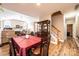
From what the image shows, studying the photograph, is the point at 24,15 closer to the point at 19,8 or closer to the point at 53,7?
the point at 19,8

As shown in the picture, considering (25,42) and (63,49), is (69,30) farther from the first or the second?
(25,42)

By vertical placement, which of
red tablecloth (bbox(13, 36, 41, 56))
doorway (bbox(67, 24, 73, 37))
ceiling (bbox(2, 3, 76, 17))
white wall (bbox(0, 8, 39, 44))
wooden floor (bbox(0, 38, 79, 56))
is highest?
ceiling (bbox(2, 3, 76, 17))

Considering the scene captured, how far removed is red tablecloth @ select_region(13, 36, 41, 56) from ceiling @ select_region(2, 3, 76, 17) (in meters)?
0.47

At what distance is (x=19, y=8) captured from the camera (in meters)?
2.38

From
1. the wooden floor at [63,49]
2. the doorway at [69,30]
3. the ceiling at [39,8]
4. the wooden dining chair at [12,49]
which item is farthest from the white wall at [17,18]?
the doorway at [69,30]

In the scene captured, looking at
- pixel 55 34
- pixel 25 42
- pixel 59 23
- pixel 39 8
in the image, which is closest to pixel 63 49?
pixel 55 34

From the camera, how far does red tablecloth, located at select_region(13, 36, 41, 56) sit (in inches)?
88.5

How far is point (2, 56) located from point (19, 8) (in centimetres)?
96

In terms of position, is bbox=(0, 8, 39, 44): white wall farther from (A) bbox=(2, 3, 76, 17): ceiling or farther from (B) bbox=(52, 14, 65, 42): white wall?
(B) bbox=(52, 14, 65, 42): white wall

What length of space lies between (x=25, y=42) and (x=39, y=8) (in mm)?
700

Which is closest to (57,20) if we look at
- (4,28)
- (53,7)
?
(53,7)

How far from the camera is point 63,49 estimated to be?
2.38 meters

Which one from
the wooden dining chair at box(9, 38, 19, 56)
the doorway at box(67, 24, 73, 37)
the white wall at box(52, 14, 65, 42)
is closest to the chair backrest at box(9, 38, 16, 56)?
the wooden dining chair at box(9, 38, 19, 56)

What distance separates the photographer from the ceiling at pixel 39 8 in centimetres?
233
